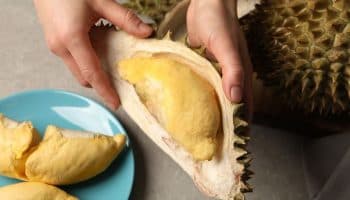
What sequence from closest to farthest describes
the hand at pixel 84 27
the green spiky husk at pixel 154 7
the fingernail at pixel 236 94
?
the fingernail at pixel 236 94 → the hand at pixel 84 27 → the green spiky husk at pixel 154 7

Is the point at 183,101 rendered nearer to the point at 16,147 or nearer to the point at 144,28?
the point at 144,28

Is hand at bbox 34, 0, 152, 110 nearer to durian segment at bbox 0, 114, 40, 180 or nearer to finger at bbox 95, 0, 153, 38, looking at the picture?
finger at bbox 95, 0, 153, 38

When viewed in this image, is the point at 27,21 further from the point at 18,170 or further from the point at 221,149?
the point at 221,149

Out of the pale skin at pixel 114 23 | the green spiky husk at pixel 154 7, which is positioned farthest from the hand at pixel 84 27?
the green spiky husk at pixel 154 7

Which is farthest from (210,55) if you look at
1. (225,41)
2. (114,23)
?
(114,23)

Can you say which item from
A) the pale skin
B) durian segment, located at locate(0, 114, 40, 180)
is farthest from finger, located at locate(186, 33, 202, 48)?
durian segment, located at locate(0, 114, 40, 180)

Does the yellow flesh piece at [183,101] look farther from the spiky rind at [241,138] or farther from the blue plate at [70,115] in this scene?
the blue plate at [70,115]
